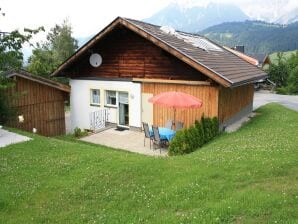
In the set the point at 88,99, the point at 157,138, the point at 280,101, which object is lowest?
the point at 157,138

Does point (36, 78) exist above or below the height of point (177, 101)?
above

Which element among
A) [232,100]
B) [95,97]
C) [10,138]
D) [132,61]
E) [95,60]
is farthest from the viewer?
[95,97]

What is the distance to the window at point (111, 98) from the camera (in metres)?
20.5

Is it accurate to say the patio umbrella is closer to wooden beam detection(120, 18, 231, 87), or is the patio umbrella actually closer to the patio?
wooden beam detection(120, 18, 231, 87)

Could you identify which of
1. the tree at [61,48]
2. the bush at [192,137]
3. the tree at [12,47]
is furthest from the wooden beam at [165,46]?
the tree at [61,48]

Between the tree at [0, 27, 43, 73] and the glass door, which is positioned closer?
the tree at [0, 27, 43, 73]

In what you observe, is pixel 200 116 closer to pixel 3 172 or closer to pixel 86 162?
pixel 86 162

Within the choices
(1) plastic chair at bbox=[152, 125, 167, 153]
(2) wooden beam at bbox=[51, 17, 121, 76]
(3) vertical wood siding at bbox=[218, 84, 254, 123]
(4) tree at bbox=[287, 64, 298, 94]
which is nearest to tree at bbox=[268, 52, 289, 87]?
(4) tree at bbox=[287, 64, 298, 94]

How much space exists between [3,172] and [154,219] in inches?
207

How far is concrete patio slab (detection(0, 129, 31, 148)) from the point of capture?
45.1 ft

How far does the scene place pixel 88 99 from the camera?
21328 mm

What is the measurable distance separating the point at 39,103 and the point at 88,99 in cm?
287

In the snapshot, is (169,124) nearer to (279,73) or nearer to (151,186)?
(151,186)

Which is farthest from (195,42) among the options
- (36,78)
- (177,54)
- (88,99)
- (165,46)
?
(36,78)
